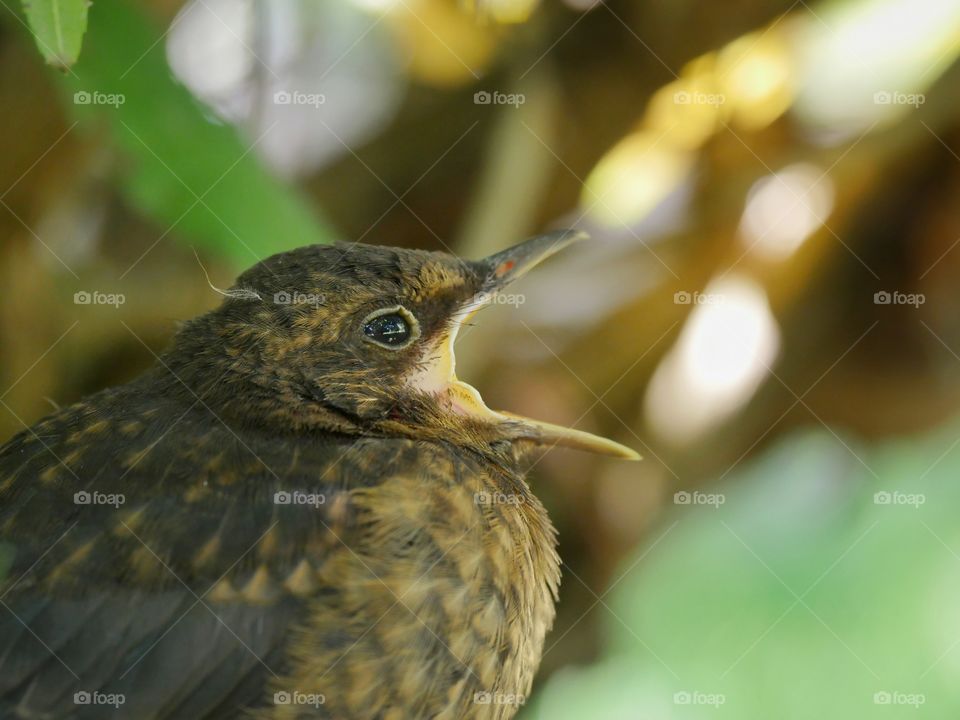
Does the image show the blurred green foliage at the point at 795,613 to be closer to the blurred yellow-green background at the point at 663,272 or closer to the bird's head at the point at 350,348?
the blurred yellow-green background at the point at 663,272

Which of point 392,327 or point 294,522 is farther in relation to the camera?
point 392,327

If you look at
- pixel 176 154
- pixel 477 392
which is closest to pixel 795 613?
pixel 477 392

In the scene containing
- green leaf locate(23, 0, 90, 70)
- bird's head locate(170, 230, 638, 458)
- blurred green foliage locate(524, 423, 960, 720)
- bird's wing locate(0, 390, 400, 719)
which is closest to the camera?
green leaf locate(23, 0, 90, 70)

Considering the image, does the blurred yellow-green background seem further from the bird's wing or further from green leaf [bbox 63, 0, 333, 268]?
the bird's wing

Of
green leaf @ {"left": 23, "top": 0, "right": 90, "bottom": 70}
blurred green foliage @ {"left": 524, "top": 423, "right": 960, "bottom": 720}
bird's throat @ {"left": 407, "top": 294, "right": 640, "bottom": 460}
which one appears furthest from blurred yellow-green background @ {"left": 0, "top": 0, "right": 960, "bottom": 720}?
green leaf @ {"left": 23, "top": 0, "right": 90, "bottom": 70}

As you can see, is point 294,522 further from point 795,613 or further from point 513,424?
point 795,613

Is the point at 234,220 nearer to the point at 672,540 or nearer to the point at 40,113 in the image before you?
the point at 40,113
